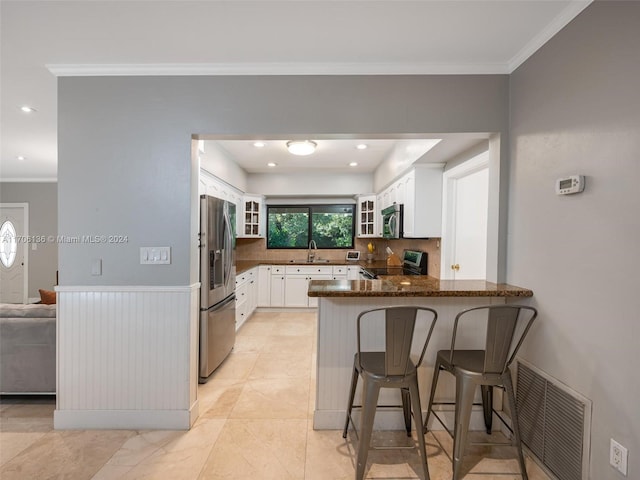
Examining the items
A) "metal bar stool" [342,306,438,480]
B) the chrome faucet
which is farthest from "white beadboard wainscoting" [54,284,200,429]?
the chrome faucet

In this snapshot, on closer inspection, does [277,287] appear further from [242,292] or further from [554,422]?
[554,422]

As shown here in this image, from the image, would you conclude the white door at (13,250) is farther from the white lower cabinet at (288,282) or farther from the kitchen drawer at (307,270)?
the kitchen drawer at (307,270)

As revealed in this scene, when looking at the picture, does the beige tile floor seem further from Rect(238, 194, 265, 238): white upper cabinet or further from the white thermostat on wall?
Rect(238, 194, 265, 238): white upper cabinet

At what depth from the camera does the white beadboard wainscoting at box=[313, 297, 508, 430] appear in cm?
210

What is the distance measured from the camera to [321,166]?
16.7ft

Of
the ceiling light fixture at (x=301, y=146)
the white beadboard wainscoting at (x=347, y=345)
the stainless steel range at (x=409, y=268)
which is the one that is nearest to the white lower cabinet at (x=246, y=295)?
the stainless steel range at (x=409, y=268)

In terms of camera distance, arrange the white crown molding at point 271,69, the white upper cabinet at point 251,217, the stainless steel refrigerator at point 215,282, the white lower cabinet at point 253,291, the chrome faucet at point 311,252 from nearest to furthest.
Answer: the white crown molding at point 271,69 < the stainless steel refrigerator at point 215,282 < the white lower cabinet at point 253,291 < the white upper cabinet at point 251,217 < the chrome faucet at point 311,252

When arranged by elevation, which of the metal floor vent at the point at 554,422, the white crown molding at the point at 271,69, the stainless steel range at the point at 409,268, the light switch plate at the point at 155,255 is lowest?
the metal floor vent at the point at 554,422

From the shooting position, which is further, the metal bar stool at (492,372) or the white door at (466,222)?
the white door at (466,222)

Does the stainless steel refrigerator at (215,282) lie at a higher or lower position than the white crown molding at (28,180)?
lower

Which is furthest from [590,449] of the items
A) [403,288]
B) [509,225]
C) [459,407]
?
[509,225]

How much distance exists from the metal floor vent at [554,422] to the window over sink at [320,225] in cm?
422

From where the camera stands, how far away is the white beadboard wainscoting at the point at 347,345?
210cm

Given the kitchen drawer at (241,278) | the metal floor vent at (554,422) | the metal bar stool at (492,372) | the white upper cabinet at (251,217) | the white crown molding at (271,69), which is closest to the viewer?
the metal floor vent at (554,422)
